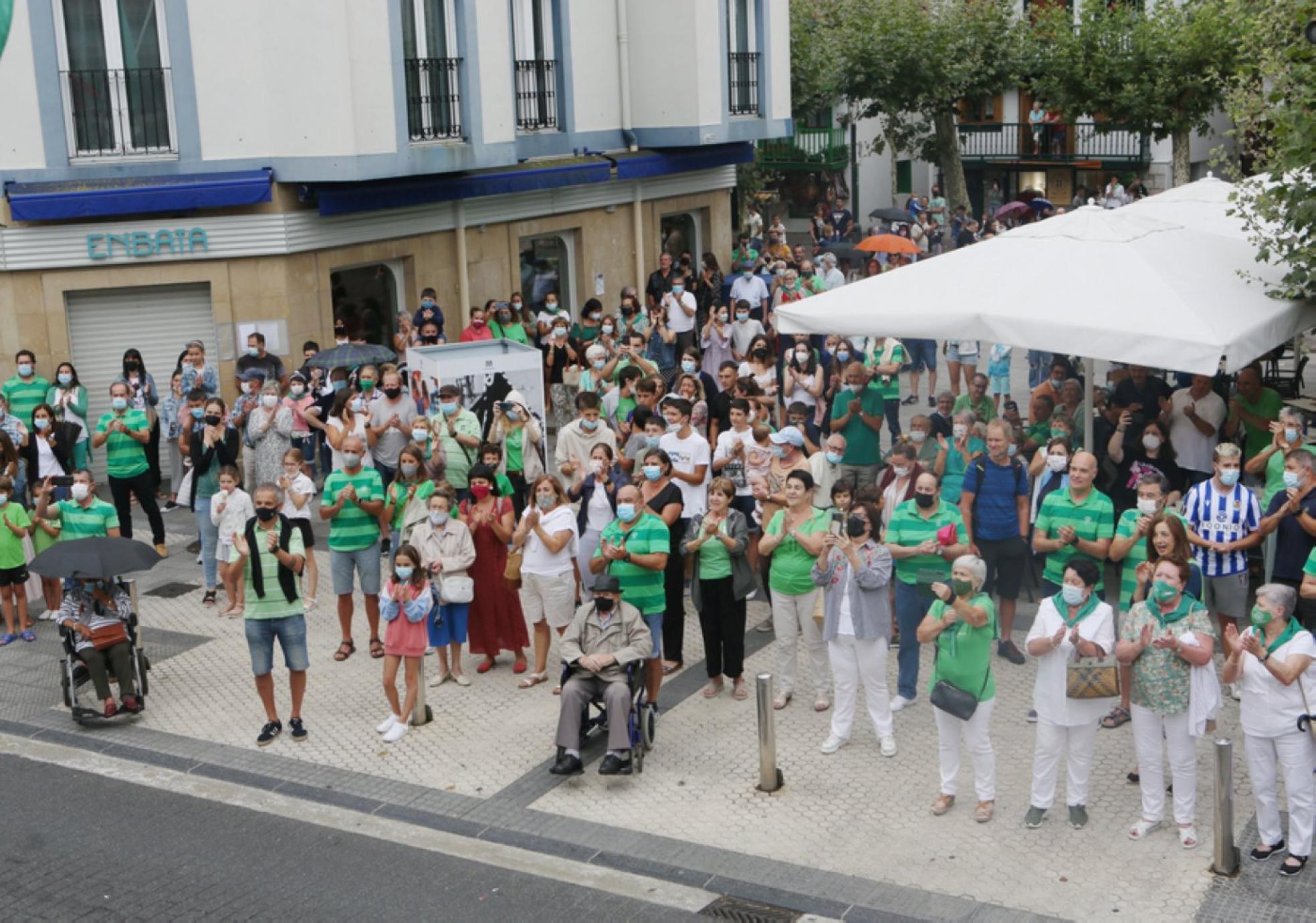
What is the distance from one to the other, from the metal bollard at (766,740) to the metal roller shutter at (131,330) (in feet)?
36.9

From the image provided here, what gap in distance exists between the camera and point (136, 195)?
61.5 feet

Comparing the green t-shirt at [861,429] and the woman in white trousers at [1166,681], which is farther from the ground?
the green t-shirt at [861,429]

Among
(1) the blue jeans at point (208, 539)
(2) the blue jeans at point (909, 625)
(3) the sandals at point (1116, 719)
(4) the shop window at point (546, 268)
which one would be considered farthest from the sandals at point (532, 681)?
(4) the shop window at point (546, 268)

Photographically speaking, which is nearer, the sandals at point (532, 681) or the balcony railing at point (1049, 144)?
the sandals at point (532, 681)

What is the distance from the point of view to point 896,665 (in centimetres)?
1240

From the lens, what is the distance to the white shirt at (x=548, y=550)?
12.0 metres

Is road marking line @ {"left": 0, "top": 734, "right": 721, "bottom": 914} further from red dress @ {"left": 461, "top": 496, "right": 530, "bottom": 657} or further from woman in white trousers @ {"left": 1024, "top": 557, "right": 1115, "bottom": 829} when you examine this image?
red dress @ {"left": 461, "top": 496, "right": 530, "bottom": 657}

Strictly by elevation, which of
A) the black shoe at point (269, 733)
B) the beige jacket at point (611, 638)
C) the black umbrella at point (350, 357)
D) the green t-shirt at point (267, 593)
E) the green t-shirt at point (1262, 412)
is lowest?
the black shoe at point (269, 733)

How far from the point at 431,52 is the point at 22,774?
12.3 meters

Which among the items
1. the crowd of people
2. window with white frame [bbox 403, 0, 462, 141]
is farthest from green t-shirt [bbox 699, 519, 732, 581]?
window with white frame [bbox 403, 0, 462, 141]

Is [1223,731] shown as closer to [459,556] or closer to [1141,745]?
[1141,745]

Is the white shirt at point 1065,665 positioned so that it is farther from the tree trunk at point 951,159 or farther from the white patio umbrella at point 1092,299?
the tree trunk at point 951,159

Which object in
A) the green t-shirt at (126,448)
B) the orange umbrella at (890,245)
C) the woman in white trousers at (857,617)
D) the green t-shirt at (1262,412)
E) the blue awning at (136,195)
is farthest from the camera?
the orange umbrella at (890,245)

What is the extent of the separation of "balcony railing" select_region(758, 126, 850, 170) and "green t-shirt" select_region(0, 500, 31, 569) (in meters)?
34.5
